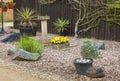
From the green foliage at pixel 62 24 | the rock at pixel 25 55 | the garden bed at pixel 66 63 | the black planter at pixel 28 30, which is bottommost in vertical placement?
the garden bed at pixel 66 63

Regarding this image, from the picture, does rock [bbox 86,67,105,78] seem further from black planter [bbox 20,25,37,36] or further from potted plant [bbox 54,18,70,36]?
black planter [bbox 20,25,37,36]

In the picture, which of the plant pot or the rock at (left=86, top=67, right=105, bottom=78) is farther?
the plant pot

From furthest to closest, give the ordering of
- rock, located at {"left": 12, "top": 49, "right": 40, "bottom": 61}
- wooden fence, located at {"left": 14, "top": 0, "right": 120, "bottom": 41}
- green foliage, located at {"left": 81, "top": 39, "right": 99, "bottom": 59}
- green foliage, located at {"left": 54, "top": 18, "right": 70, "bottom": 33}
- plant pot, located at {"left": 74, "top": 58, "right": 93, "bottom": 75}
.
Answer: green foliage, located at {"left": 54, "top": 18, "right": 70, "bottom": 33}, wooden fence, located at {"left": 14, "top": 0, "right": 120, "bottom": 41}, rock, located at {"left": 12, "top": 49, "right": 40, "bottom": 61}, green foliage, located at {"left": 81, "top": 39, "right": 99, "bottom": 59}, plant pot, located at {"left": 74, "top": 58, "right": 93, "bottom": 75}

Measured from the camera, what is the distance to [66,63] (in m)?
8.30

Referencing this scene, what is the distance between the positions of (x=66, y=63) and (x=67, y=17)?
17.1ft

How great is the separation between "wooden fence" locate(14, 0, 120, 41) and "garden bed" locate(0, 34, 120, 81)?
0.97 metres

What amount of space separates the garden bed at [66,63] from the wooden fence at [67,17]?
3.17ft

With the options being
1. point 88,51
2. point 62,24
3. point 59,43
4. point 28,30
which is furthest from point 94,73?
point 28,30

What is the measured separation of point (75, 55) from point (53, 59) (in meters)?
0.79

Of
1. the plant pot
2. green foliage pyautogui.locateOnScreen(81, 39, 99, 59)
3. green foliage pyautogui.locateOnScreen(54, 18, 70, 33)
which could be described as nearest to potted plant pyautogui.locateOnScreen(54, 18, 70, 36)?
green foliage pyautogui.locateOnScreen(54, 18, 70, 33)

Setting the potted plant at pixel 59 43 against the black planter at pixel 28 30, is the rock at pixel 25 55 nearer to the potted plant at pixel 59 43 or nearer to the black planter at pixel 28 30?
the potted plant at pixel 59 43

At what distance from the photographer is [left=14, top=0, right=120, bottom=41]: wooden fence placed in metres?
11.8

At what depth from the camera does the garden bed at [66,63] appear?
7121mm

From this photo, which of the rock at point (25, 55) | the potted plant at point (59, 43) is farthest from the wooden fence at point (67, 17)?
the rock at point (25, 55)
